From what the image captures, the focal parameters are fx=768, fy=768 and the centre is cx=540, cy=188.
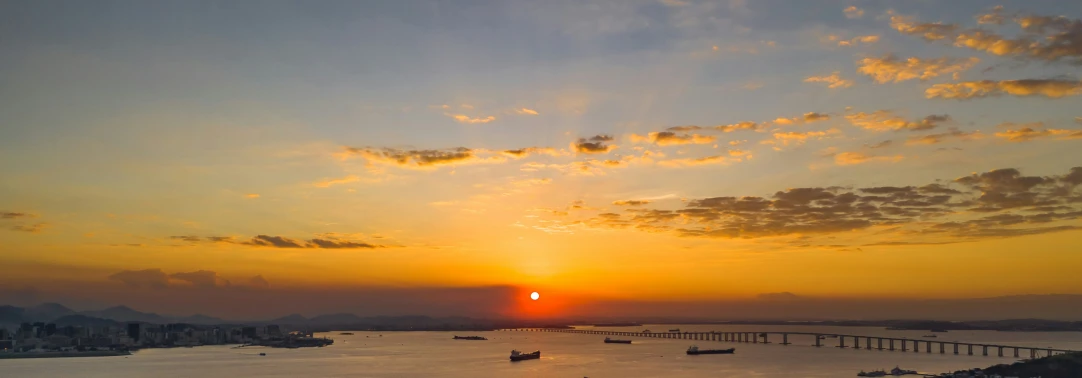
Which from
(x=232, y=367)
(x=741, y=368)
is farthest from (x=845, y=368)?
(x=232, y=367)

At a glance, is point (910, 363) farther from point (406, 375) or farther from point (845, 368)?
point (406, 375)

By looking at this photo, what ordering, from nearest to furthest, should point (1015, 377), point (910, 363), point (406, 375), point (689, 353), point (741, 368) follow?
1. point (1015, 377)
2. point (406, 375)
3. point (741, 368)
4. point (910, 363)
5. point (689, 353)

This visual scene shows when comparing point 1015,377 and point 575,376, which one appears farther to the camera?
point 575,376

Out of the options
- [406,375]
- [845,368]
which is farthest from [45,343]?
[845,368]

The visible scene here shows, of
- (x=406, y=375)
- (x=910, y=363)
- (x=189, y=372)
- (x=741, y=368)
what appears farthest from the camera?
(x=910, y=363)

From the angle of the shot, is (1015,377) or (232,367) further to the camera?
(232,367)

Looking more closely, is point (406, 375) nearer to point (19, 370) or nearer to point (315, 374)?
point (315, 374)

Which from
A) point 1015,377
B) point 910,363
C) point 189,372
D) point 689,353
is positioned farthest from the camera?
point 689,353

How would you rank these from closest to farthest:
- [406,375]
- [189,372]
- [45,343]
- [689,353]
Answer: [406,375], [189,372], [689,353], [45,343]
